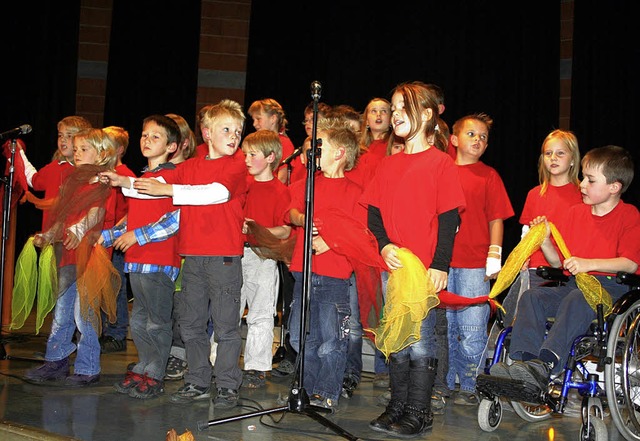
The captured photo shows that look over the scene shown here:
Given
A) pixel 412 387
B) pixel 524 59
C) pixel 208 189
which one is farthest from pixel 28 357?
pixel 524 59

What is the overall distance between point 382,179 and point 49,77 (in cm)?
476

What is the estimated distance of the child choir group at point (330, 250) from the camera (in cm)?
322

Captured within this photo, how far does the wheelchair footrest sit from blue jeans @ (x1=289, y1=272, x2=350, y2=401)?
71 cm

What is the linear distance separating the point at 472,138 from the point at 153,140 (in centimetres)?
166

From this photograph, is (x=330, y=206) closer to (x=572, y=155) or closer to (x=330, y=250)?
(x=330, y=250)

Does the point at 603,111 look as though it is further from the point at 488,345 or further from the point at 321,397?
the point at 321,397

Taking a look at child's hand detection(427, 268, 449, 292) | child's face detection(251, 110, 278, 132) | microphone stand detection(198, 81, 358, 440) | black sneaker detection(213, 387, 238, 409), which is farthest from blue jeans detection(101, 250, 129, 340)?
child's hand detection(427, 268, 449, 292)

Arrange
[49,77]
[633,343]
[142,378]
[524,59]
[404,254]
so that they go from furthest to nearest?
1. [49,77]
2. [524,59]
3. [142,378]
4. [633,343]
5. [404,254]

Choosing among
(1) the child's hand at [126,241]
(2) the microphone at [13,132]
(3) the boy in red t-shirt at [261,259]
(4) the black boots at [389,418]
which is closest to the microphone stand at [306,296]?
(4) the black boots at [389,418]

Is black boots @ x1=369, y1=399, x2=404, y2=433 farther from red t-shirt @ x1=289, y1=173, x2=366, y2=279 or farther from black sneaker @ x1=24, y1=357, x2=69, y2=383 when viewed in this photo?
black sneaker @ x1=24, y1=357, x2=69, y2=383

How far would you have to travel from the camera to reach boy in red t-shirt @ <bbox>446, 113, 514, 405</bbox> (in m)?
4.02

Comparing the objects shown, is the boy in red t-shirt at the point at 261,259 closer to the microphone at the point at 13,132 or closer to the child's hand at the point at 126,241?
the child's hand at the point at 126,241

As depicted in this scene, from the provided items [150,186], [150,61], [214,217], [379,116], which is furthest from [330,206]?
[150,61]

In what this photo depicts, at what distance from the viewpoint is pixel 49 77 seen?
23.3 ft
